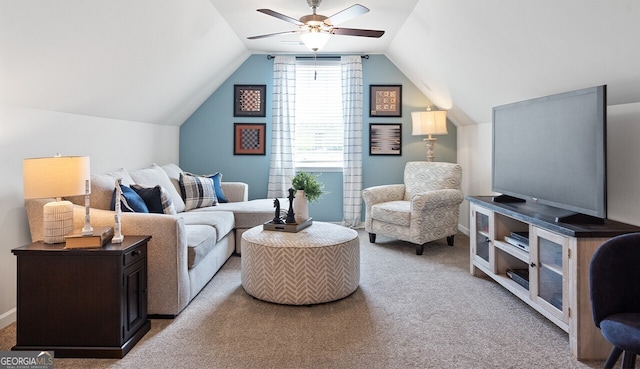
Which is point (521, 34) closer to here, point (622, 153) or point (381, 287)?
point (622, 153)

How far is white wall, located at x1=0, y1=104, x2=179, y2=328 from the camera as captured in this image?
7.98ft

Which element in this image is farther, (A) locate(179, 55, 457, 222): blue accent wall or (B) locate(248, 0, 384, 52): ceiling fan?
(A) locate(179, 55, 457, 222): blue accent wall

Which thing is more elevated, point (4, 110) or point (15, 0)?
point (15, 0)

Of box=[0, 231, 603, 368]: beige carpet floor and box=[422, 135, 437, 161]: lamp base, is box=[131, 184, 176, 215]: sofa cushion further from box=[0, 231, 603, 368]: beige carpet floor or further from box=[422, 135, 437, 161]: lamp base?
box=[422, 135, 437, 161]: lamp base

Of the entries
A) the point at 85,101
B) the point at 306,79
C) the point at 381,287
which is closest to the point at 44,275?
the point at 85,101

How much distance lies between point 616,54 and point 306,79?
3.99 m

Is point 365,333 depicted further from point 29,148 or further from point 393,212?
point 29,148

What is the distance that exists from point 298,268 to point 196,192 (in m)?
2.09

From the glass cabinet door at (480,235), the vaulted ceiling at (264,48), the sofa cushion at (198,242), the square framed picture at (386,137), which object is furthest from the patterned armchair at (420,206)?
the sofa cushion at (198,242)

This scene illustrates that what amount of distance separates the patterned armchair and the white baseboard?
3352 millimetres

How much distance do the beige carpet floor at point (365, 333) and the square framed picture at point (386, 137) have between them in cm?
262

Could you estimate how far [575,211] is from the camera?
7.72ft

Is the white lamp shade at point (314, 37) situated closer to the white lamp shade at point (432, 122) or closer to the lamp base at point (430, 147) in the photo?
the white lamp shade at point (432, 122)

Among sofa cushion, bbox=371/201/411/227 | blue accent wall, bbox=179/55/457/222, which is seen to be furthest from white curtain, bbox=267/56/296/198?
sofa cushion, bbox=371/201/411/227
